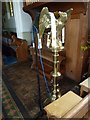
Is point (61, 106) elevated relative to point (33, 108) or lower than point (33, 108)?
elevated

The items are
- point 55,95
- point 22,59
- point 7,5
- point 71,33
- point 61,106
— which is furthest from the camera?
point 7,5

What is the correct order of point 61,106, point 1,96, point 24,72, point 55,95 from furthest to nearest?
1. point 24,72
2. point 1,96
3. point 55,95
4. point 61,106

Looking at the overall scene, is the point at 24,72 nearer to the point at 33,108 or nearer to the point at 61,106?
the point at 33,108

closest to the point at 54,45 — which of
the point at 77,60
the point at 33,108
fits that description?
the point at 33,108

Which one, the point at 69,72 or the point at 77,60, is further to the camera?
the point at 69,72

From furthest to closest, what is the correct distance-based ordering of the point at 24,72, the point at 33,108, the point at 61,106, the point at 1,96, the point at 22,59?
the point at 22,59
the point at 24,72
the point at 1,96
the point at 33,108
the point at 61,106

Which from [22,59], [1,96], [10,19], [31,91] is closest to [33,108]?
[31,91]

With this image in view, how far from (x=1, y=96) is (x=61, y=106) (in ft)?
4.07

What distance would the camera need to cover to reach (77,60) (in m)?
2.26

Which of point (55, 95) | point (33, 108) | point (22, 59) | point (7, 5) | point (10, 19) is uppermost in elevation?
point (7, 5)

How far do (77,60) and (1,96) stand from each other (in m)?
1.43

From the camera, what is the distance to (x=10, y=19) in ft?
17.0

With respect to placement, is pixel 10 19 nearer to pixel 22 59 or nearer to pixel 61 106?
pixel 22 59

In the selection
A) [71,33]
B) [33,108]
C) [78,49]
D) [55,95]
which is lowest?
[33,108]
